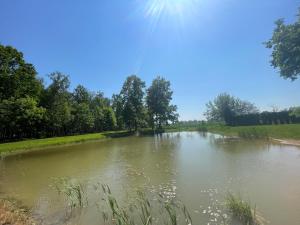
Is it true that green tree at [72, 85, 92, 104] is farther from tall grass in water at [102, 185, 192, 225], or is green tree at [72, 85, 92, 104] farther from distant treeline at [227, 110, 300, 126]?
tall grass in water at [102, 185, 192, 225]

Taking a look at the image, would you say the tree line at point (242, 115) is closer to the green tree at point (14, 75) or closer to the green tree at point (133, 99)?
the green tree at point (133, 99)


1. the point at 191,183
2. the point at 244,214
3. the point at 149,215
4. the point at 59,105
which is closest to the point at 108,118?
the point at 59,105

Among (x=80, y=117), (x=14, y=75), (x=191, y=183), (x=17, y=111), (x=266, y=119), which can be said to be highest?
(x=14, y=75)

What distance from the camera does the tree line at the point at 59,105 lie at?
36219mm

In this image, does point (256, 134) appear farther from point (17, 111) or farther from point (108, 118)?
point (108, 118)

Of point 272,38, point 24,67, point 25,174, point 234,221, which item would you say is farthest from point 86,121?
point 234,221

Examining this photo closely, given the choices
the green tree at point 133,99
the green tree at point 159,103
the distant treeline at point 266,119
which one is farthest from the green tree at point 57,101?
the distant treeline at point 266,119

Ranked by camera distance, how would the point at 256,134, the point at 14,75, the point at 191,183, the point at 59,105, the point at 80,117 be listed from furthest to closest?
the point at 80,117
the point at 59,105
the point at 14,75
the point at 256,134
the point at 191,183

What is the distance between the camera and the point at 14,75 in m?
36.9

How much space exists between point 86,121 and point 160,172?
45541 millimetres

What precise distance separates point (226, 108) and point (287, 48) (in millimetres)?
59547

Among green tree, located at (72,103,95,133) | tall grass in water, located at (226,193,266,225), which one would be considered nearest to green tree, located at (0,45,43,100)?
green tree, located at (72,103,95,133)

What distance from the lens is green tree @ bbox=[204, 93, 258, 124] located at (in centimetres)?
6579

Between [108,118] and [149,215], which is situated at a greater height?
[108,118]
